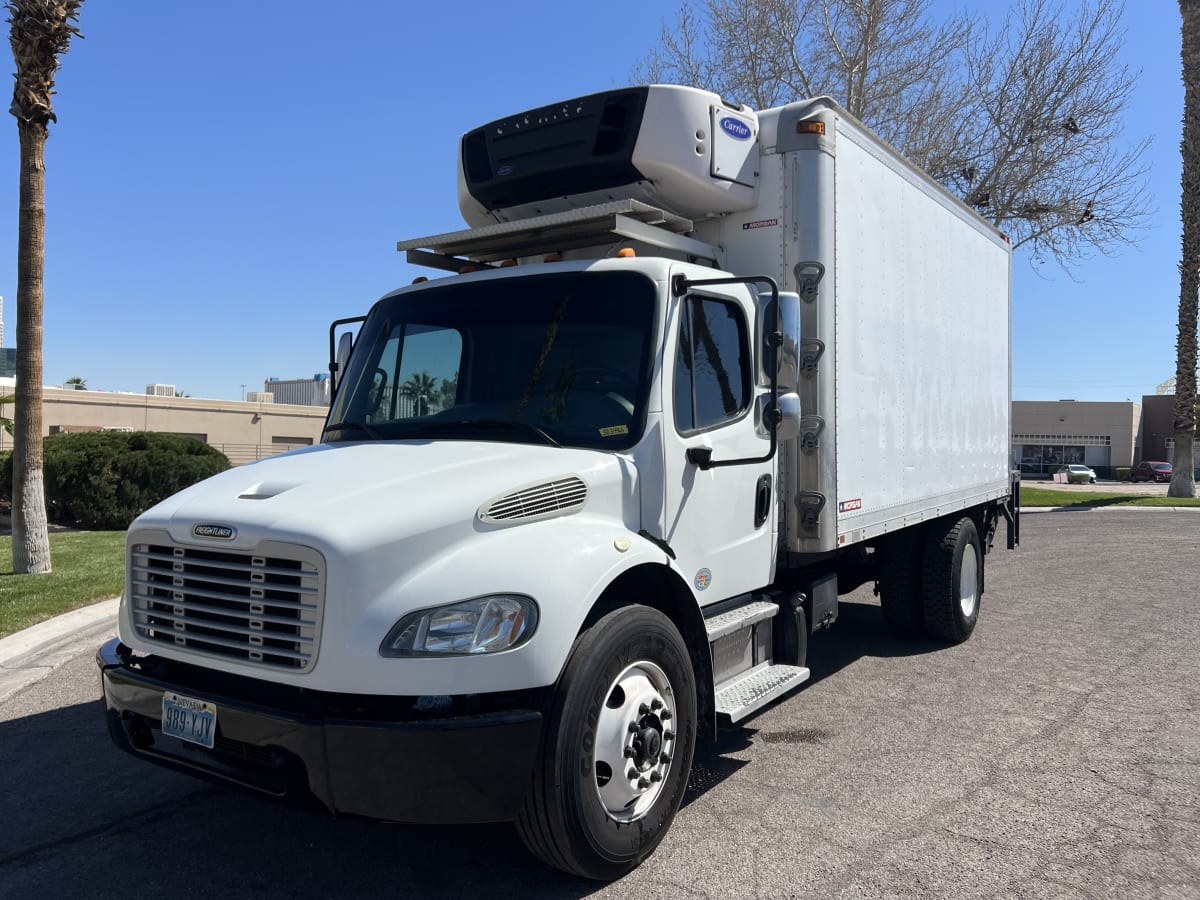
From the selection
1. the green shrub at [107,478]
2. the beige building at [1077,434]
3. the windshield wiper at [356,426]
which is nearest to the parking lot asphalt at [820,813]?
the windshield wiper at [356,426]

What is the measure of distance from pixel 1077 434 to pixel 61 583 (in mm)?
77178

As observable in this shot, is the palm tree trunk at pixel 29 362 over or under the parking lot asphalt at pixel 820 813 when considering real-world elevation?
over

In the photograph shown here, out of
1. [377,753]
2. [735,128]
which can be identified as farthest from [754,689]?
[735,128]

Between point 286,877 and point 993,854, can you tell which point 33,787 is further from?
point 993,854

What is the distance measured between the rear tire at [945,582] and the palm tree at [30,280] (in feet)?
32.4

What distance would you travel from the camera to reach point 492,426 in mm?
4109

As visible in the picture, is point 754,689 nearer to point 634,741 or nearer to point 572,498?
point 634,741

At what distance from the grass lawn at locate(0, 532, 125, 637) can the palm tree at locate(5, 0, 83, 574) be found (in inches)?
21.4

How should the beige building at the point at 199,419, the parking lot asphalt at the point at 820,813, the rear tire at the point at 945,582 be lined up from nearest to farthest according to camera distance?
the parking lot asphalt at the point at 820,813
the rear tire at the point at 945,582
the beige building at the point at 199,419

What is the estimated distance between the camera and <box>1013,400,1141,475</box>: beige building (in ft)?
236

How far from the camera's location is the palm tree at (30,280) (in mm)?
10898

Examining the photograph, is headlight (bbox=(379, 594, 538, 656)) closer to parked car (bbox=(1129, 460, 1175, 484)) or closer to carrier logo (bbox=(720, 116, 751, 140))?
carrier logo (bbox=(720, 116, 751, 140))

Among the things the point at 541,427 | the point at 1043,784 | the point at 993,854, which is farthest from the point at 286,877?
the point at 1043,784

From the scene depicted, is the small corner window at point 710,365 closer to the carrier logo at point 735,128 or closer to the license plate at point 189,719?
the carrier logo at point 735,128
